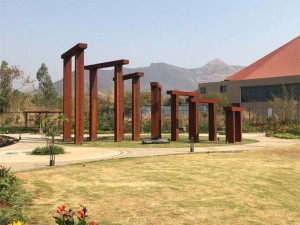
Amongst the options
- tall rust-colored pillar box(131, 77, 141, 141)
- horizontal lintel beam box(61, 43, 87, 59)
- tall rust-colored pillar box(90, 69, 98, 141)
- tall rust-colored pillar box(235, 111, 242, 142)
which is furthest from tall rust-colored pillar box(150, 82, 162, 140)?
horizontal lintel beam box(61, 43, 87, 59)

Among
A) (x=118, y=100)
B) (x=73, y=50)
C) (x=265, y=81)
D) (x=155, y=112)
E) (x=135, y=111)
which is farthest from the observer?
(x=265, y=81)

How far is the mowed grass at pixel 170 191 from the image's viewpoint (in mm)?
8172

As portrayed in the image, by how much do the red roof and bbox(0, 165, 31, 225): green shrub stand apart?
191 ft

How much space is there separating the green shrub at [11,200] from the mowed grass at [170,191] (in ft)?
0.75

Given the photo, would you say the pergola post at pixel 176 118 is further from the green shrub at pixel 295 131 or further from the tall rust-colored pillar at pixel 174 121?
the green shrub at pixel 295 131

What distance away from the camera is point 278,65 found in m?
66.8

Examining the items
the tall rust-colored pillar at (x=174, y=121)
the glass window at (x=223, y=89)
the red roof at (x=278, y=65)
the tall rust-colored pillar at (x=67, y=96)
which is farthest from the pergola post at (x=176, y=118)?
the glass window at (x=223, y=89)

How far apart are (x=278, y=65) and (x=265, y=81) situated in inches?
235

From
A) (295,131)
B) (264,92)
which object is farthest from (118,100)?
(264,92)

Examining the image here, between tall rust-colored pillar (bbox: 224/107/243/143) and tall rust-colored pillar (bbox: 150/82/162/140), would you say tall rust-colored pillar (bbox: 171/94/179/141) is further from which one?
tall rust-colored pillar (bbox: 224/107/243/143)

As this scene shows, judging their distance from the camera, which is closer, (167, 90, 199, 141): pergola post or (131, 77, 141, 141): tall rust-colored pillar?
(167, 90, 199, 141): pergola post

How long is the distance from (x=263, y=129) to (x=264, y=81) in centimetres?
2709

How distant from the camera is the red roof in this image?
210ft

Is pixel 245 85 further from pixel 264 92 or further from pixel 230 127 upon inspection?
pixel 230 127
